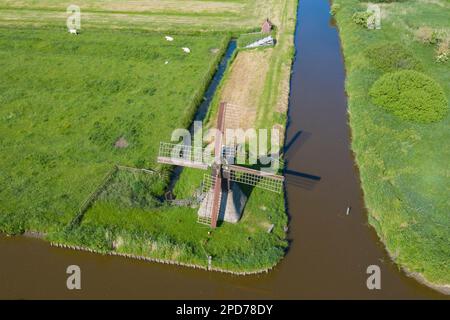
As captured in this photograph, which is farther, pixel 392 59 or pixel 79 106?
pixel 392 59

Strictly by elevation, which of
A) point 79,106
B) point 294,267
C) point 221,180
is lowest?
point 294,267

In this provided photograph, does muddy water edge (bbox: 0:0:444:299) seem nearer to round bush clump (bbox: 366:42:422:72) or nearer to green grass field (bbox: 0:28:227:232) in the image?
green grass field (bbox: 0:28:227:232)

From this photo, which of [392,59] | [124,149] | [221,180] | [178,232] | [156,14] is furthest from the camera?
[156,14]

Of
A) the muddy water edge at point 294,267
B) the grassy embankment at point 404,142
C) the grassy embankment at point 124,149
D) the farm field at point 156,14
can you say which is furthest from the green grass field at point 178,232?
the farm field at point 156,14

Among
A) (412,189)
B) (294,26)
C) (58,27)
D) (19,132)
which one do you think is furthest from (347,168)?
(58,27)

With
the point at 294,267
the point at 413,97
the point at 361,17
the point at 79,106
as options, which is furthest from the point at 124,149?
the point at 361,17

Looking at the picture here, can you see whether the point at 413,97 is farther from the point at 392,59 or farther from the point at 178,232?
the point at 178,232
